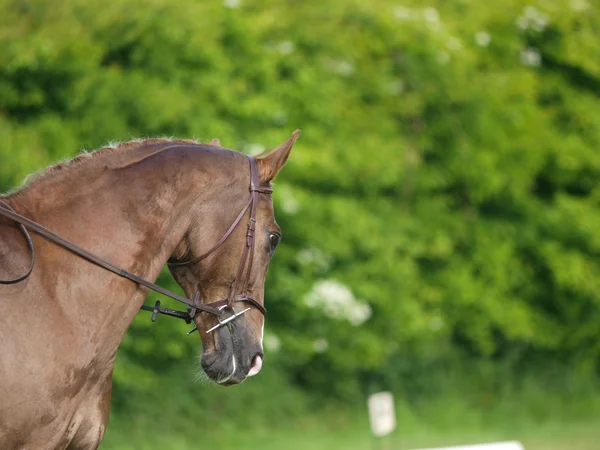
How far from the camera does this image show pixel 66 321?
3959mm

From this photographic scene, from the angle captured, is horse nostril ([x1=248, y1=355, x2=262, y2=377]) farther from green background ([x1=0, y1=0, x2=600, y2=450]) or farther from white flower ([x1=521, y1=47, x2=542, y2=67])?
white flower ([x1=521, y1=47, x2=542, y2=67])

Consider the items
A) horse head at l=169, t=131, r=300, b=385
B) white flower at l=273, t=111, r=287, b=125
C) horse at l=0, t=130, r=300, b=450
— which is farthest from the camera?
white flower at l=273, t=111, r=287, b=125

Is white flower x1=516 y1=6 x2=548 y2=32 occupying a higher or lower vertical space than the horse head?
lower

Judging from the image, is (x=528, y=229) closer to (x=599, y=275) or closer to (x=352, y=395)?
(x=599, y=275)

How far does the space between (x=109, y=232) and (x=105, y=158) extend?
14.7 inches

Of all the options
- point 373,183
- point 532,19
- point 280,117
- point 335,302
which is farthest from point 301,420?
point 532,19

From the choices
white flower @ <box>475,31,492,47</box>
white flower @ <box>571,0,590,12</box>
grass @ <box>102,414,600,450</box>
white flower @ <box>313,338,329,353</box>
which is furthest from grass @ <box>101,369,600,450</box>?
white flower @ <box>571,0,590,12</box>

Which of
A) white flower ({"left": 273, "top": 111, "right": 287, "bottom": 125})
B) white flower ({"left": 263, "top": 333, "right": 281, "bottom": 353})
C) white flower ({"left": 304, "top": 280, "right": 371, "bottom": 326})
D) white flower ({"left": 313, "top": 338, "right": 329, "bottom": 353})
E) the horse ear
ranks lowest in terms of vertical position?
white flower ({"left": 313, "top": 338, "right": 329, "bottom": 353})

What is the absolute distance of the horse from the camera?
385cm

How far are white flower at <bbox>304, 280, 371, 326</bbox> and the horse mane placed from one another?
29.2 feet

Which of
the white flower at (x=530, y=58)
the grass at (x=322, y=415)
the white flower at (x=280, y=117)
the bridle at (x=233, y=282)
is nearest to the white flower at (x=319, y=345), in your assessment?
the grass at (x=322, y=415)

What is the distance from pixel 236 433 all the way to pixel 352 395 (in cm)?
224

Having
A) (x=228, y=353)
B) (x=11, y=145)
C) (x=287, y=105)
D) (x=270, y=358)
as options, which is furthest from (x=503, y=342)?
(x=228, y=353)

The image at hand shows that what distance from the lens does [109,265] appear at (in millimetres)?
4102
